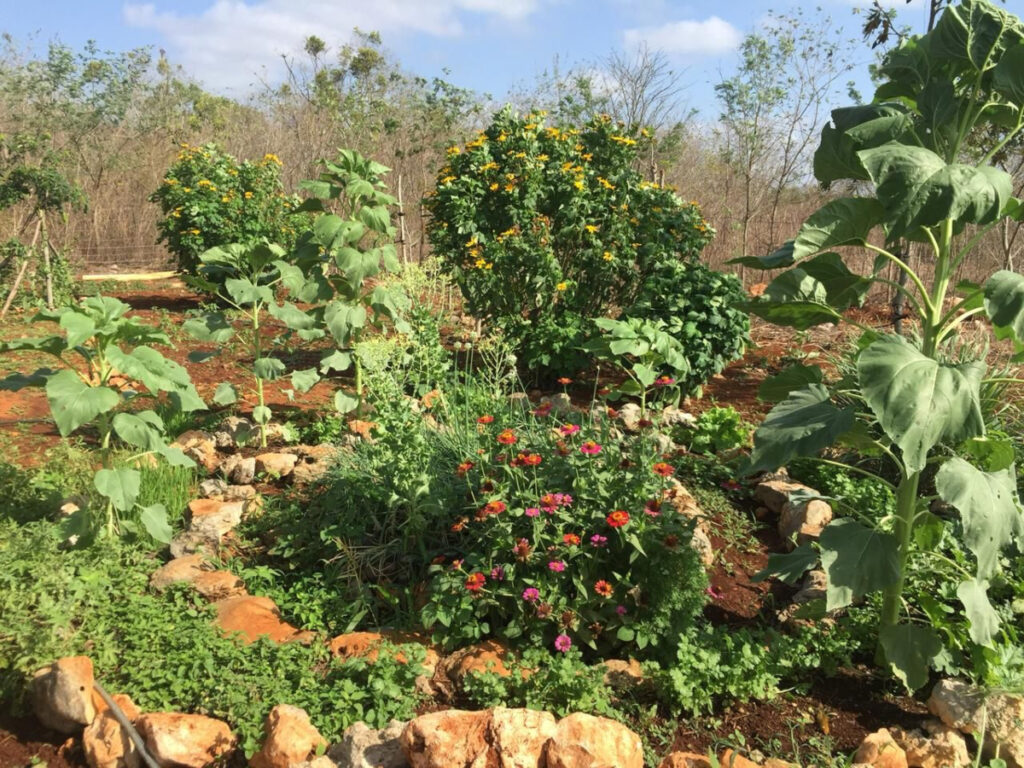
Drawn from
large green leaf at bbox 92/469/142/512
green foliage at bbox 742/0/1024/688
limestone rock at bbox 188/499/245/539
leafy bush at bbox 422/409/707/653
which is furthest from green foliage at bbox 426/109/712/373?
green foliage at bbox 742/0/1024/688

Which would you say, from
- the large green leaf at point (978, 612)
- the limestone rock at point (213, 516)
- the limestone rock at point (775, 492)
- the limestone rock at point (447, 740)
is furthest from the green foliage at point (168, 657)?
the limestone rock at point (775, 492)

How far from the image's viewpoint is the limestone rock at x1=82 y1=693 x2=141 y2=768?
2.30 metres

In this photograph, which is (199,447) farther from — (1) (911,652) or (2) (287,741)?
(1) (911,652)

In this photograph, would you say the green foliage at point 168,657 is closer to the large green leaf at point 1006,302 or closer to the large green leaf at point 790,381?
the large green leaf at point 790,381

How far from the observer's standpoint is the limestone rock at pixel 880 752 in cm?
221

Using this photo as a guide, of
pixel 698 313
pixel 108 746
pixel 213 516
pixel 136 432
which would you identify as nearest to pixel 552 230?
pixel 698 313

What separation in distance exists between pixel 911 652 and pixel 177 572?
2753mm

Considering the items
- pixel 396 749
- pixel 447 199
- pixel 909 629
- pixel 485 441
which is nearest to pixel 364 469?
pixel 485 441

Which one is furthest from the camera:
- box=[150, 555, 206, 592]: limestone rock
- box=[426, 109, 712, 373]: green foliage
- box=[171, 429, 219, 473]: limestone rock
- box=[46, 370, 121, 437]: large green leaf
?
box=[426, 109, 712, 373]: green foliage

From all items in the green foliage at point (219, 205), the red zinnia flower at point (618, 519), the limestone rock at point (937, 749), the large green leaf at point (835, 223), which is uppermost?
the green foliage at point (219, 205)

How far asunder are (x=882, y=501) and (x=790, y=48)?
864 centimetres

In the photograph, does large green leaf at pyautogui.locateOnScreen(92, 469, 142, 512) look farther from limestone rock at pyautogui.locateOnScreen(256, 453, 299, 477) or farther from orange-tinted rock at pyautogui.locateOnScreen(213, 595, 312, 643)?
limestone rock at pyautogui.locateOnScreen(256, 453, 299, 477)

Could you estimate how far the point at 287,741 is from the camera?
2.21 m

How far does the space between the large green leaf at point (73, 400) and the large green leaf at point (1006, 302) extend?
2.90 metres
